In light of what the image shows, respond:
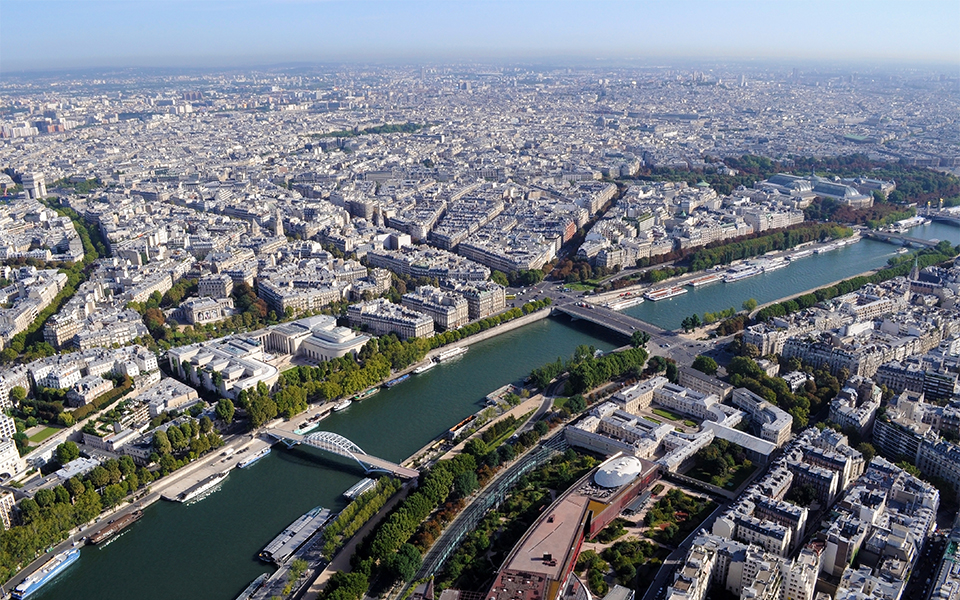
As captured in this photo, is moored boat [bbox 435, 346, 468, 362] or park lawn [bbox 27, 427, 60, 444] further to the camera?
moored boat [bbox 435, 346, 468, 362]

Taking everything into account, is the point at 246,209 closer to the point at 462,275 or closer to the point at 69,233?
the point at 69,233

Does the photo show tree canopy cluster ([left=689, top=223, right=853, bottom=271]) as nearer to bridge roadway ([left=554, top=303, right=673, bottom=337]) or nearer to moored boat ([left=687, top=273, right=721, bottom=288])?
moored boat ([left=687, top=273, right=721, bottom=288])

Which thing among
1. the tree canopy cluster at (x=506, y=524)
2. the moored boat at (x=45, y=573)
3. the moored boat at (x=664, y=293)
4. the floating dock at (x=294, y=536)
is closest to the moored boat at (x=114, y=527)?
the moored boat at (x=45, y=573)

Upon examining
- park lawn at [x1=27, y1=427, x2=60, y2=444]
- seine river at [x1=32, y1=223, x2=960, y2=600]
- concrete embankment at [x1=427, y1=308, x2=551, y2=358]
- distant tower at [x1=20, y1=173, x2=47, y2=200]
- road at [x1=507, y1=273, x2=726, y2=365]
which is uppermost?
distant tower at [x1=20, y1=173, x2=47, y2=200]

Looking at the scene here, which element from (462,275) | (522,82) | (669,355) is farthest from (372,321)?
(522,82)

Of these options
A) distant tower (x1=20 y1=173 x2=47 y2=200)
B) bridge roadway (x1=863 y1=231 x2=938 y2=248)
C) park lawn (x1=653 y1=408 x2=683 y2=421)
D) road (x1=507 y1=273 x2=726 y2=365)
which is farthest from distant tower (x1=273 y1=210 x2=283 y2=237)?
bridge roadway (x1=863 y1=231 x2=938 y2=248)

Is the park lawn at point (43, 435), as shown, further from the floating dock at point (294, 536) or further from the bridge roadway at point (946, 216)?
the bridge roadway at point (946, 216)

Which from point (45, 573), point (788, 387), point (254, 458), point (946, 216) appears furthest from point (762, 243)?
point (45, 573)
